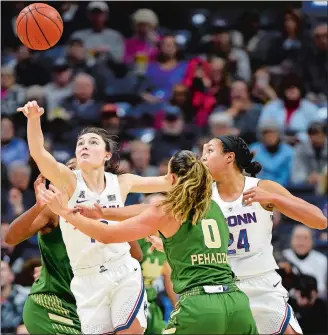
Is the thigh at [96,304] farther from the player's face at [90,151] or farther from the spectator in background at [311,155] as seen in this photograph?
the spectator in background at [311,155]

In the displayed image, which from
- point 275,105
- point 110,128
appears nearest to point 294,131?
point 275,105

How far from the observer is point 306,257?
1030 cm

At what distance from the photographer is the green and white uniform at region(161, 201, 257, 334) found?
5480mm

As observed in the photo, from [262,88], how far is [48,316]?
729cm

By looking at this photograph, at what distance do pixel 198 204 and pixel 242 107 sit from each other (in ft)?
23.0

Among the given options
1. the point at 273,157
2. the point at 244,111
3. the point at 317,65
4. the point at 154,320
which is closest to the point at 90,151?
the point at 154,320

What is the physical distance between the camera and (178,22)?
14.1 meters

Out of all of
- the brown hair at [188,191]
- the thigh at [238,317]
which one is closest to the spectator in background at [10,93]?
the brown hair at [188,191]

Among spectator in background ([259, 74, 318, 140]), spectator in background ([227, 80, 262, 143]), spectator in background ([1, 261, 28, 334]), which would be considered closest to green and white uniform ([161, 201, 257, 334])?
spectator in background ([1, 261, 28, 334])

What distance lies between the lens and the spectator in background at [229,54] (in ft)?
44.3

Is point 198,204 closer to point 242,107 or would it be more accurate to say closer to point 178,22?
point 242,107

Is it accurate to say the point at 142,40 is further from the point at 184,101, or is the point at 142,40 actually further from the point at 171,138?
the point at 171,138

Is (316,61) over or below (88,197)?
over

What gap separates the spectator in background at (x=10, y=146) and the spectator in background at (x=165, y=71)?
2.41 metres
